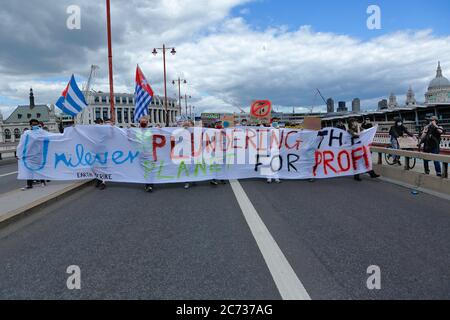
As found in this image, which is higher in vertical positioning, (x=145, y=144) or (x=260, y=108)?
(x=260, y=108)

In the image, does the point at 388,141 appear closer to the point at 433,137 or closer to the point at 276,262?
the point at 433,137

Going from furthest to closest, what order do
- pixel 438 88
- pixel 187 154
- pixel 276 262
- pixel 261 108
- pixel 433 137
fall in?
pixel 438 88, pixel 261 108, pixel 433 137, pixel 187 154, pixel 276 262

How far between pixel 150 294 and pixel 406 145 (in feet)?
38.7

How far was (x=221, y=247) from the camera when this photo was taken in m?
4.37

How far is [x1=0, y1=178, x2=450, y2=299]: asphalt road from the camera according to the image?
129 inches

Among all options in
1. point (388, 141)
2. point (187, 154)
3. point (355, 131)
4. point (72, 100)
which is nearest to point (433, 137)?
point (355, 131)

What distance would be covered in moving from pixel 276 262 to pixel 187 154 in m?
6.06

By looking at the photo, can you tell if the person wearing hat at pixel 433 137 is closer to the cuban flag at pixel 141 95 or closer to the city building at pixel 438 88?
the cuban flag at pixel 141 95

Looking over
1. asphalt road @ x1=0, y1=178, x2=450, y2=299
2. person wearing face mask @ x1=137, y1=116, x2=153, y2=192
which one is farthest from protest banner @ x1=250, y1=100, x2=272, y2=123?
asphalt road @ x1=0, y1=178, x2=450, y2=299

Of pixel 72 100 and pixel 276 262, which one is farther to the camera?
pixel 72 100

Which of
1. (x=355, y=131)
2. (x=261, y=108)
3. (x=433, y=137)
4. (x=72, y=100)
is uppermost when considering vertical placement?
(x=261, y=108)

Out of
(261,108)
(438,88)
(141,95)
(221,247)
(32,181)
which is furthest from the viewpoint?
(438,88)

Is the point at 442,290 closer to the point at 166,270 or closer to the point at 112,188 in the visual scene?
the point at 166,270
